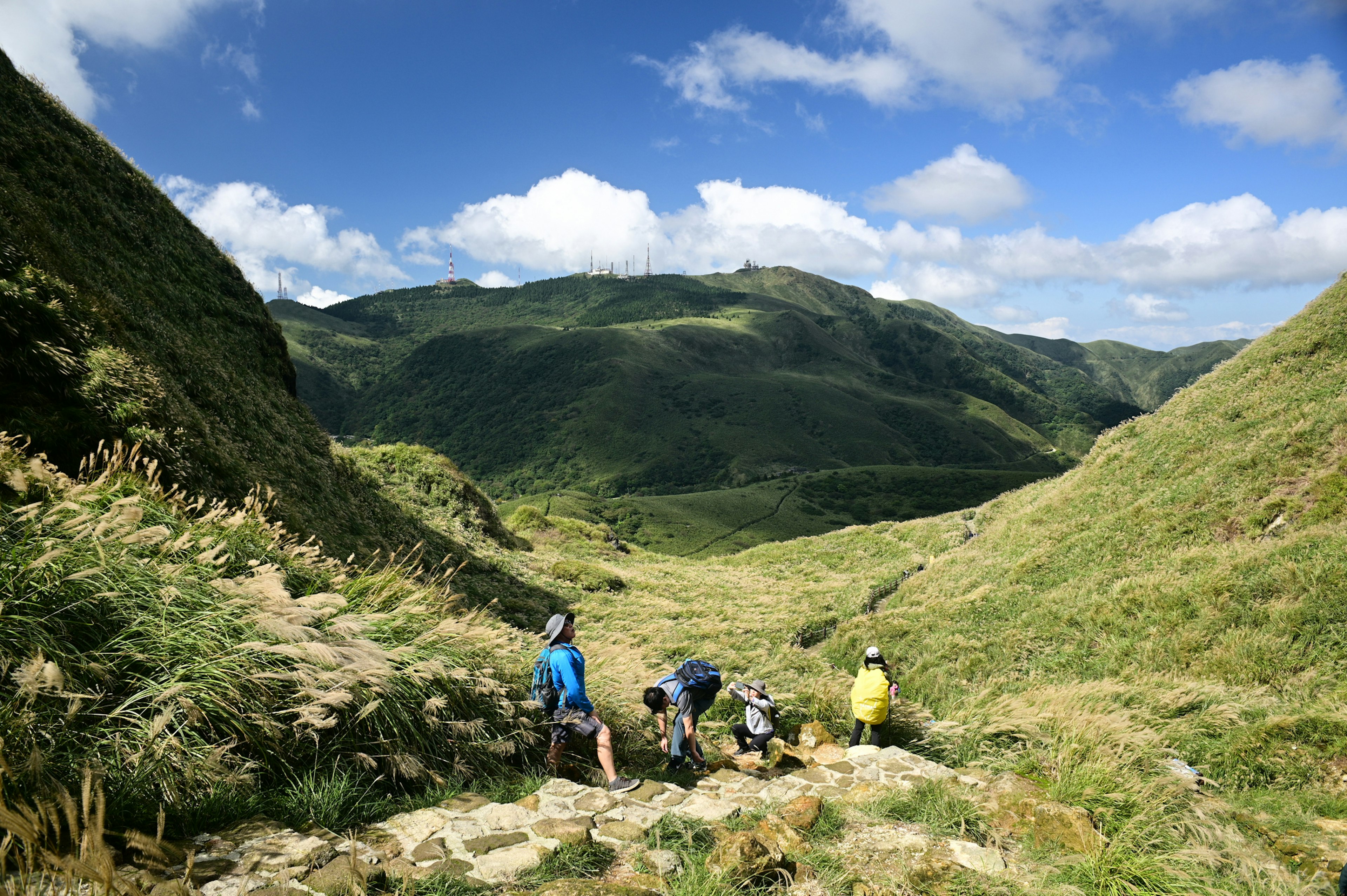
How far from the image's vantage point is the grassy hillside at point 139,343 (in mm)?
9906

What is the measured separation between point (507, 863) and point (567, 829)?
653 mm

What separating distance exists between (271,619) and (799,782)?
5.51 m

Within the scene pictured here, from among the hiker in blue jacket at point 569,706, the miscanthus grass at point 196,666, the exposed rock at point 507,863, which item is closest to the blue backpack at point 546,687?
the hiker in blue jacket at point 569,706

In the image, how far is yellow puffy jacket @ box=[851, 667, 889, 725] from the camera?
9617 millimetres

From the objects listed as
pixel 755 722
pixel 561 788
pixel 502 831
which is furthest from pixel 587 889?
pixel 755 722

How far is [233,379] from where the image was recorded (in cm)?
1659

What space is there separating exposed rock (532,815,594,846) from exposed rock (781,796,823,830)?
1804 mm

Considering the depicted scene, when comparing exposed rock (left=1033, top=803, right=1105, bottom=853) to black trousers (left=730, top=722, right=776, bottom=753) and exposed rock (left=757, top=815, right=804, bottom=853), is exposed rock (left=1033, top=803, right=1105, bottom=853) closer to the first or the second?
exposed rock (left=757, top=815, right=804, bottom=853)

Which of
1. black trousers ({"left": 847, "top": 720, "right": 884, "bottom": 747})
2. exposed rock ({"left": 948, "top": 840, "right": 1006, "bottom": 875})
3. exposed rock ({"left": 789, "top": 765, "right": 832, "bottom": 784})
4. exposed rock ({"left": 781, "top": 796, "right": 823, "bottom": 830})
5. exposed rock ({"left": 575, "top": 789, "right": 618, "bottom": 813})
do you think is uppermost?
exposed rock ({"left": 575, "top": 789, "right": 618, "bottom": 813})

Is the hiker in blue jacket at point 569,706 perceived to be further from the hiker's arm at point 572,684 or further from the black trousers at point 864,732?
the black trousers at point 864,732

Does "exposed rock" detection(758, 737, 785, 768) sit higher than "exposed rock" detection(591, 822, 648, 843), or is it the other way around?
"exposed rock" detection(591, 822, 648, 843)

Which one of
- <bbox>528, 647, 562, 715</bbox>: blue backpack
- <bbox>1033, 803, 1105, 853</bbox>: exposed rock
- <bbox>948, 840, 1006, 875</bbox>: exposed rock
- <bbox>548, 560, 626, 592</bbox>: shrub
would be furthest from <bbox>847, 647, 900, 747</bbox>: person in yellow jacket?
Answer: <bbox>548, 560, 626, 592</bbox>: shrub

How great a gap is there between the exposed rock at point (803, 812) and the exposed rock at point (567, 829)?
180 cm

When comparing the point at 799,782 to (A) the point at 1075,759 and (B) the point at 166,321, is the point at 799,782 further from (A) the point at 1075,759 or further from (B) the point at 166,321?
A: (B) the point at 166,321
